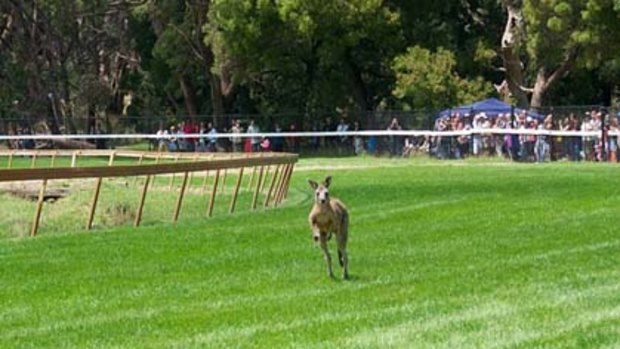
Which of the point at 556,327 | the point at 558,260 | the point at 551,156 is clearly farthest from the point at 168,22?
the point at 556,327

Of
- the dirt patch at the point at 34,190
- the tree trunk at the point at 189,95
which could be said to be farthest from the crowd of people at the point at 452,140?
the dirt patch at the point at 34,190

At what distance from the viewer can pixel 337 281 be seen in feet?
54.9

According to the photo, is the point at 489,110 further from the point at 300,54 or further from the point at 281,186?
the point at 281,186

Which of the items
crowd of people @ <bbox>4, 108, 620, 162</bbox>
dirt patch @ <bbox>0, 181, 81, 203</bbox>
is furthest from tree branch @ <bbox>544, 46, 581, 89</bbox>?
dirt patch @ <bbox>0, 181, 81, 203</bbox>

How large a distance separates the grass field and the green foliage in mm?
33894

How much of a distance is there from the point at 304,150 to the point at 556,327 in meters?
52.8

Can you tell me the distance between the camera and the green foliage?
207ft

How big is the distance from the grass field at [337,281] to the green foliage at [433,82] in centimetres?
3389

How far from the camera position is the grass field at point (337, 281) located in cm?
1298

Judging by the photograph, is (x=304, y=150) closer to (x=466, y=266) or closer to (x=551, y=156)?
(x=551, y=156)

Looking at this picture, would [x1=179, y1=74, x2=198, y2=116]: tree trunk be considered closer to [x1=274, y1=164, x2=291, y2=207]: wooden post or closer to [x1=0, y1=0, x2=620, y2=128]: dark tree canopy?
[x1=0, y1=0, x2=620, y2=128]: dark tree canopy

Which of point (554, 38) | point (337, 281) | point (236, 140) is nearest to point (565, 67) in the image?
point (554, 38)

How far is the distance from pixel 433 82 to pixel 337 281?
46.9 m

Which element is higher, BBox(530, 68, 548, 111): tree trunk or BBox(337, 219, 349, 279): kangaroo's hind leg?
BBox(530, 68, 548, 111): tree trunk
